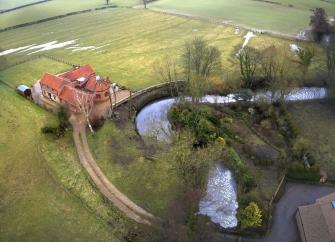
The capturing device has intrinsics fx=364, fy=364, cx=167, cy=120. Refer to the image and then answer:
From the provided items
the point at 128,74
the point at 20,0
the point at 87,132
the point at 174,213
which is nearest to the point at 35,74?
the point at 128,74

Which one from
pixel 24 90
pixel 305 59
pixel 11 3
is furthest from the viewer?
pixel 11 3

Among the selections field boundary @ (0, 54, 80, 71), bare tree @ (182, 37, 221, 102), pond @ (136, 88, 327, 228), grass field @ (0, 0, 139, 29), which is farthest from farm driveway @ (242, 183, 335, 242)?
grass field @ (0, 0, 139, 29)

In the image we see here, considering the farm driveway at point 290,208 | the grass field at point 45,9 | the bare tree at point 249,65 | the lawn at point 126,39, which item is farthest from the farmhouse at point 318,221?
the grass field at point 45,9

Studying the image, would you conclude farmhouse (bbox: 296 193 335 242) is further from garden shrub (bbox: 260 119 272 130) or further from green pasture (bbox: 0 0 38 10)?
green pasture (bbox: 0 0 38 10)

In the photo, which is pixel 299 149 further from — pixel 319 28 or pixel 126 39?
pixel 126 39

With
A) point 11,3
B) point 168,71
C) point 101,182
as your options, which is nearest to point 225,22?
point 168,71

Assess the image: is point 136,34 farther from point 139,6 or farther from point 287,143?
point 287,143
